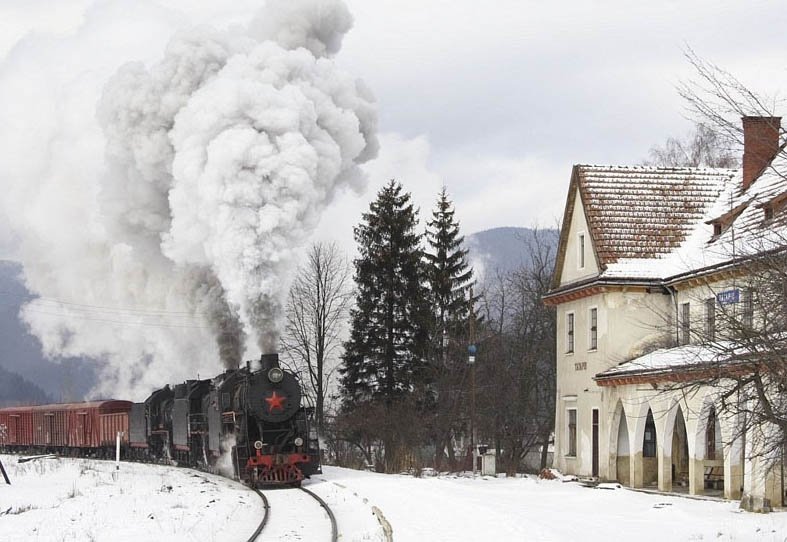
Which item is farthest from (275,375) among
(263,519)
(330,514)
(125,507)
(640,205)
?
(640,205)

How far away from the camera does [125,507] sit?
18375mm

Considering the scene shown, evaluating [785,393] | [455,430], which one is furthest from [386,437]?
[785,393]

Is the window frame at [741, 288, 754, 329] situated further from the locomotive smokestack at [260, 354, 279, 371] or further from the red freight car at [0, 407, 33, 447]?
the red freight car at [0, 407, 33, 447]

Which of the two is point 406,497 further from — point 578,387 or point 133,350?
point 133,350

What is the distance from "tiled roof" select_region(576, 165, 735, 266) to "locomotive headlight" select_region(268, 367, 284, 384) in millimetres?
9737

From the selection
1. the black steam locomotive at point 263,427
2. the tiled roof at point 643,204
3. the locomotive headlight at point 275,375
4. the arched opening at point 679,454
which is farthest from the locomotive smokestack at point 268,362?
the arched opening at point 679,454

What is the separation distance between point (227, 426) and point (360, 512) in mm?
7373

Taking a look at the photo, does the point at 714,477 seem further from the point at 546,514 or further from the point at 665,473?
the point at 546,514

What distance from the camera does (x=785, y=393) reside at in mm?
12469

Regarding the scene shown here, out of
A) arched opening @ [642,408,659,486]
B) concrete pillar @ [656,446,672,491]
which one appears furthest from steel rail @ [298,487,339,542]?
arched opening @ [642,408,659,486]

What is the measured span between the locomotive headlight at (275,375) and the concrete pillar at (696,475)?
28.8 feet

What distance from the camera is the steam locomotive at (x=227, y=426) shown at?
23.5 m

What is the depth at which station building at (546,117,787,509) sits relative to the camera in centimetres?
2502

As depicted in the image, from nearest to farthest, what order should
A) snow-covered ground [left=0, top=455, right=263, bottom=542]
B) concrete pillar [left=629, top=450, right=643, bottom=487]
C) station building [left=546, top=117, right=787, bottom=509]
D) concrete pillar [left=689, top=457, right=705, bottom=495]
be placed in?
snow-covered ground [left=0, top=455, right=263, bottom=542] < concrete pillar [left=689, top=457, right=705, bottom=495] < station building [left=546, top=117, right=787, bottom=509] < concrete pillar [left=629, top=450, right=643, bottom=487]
